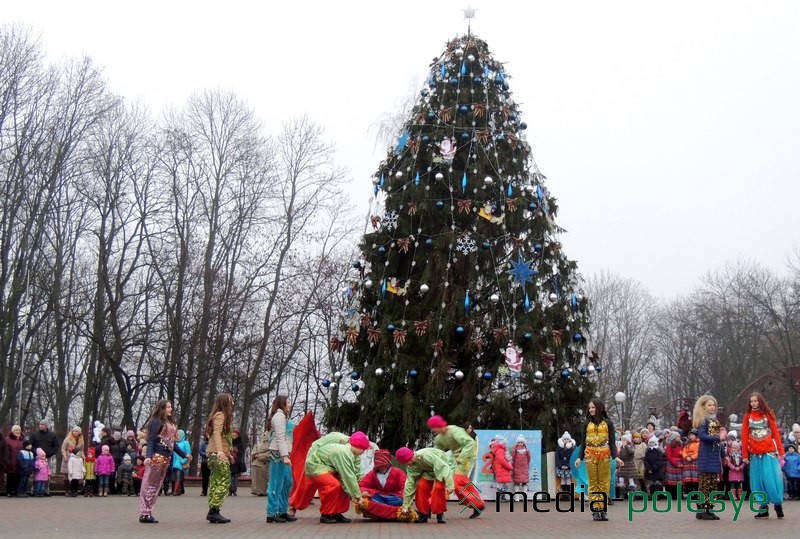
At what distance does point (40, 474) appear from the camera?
21047mm

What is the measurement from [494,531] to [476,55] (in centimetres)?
1282

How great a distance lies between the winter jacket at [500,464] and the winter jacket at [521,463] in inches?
4.8

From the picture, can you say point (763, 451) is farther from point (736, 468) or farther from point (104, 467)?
point (104, 467)

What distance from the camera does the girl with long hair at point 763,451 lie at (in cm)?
1259

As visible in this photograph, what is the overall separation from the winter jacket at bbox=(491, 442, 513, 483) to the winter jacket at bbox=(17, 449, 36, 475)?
415 inches

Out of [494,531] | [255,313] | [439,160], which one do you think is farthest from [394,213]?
[255,313]

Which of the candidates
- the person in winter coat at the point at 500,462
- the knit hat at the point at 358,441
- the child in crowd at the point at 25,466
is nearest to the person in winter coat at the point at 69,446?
the child in crowd at the point at 25,466

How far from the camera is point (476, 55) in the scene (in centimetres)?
2114

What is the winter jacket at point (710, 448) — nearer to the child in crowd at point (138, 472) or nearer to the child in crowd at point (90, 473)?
the child in crowd at point (138, 472)

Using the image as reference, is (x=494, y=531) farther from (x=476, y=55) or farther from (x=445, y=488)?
(x=476, y=55)

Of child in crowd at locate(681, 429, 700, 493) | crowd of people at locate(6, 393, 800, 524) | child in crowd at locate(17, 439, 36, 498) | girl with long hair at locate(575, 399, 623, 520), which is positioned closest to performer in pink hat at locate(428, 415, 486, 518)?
crowd of people at locate(6, 393, 800, 524)

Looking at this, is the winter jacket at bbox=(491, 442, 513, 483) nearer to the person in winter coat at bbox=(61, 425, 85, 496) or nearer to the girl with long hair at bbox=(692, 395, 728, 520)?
the girl with long hair at bbox=(692, 395, 728, 520)

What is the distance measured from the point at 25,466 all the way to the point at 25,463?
7 cm

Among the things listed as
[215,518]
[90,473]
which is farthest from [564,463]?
[90,473]
